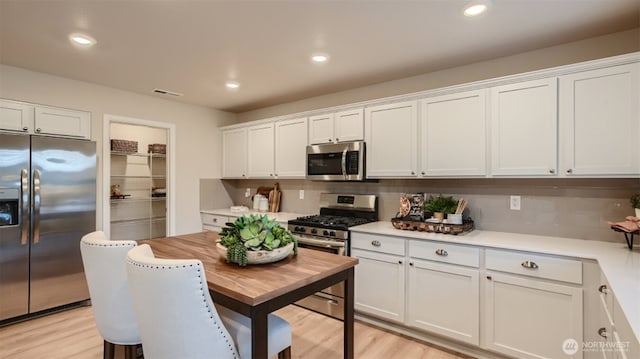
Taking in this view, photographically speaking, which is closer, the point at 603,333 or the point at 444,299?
the point at 603,333

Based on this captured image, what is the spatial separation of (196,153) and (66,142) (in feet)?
5.14

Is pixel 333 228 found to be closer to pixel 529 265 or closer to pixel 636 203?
pixel 529 265

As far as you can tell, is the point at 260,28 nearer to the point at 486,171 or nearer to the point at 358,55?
the point at 358,55

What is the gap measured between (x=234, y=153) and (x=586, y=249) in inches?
156

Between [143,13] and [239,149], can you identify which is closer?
[143,13]

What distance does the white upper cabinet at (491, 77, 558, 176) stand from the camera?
7.39 feet

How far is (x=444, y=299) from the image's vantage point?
2.45 metres

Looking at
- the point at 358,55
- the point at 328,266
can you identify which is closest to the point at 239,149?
the point at 358,55

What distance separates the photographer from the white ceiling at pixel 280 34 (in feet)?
6.40

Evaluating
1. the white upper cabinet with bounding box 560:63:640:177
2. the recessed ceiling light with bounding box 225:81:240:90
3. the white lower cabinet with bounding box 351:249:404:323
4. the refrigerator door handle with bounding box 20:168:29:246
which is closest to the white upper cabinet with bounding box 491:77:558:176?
the white upper cabinet with bounding box 560:63:640:177

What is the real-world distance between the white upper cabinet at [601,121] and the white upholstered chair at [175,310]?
2.44 m

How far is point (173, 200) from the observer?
4.22 m

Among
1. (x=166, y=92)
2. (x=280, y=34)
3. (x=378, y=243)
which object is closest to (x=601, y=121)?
(x=378, y=243)

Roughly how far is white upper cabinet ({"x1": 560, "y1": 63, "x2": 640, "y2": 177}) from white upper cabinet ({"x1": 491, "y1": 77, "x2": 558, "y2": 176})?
7cm
